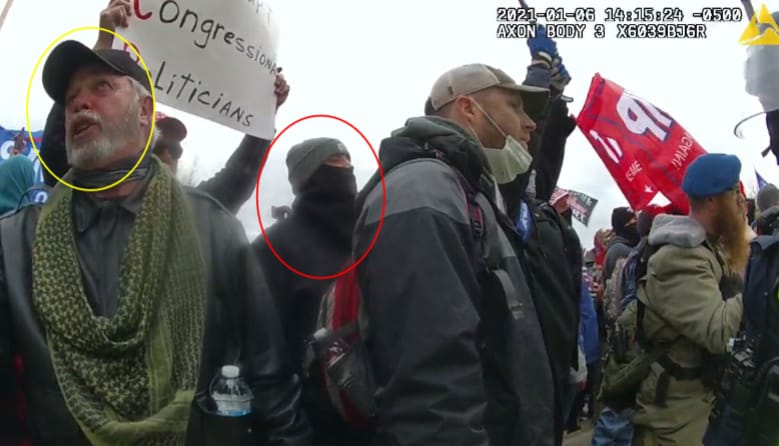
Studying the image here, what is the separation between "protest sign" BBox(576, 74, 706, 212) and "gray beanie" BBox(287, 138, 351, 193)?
2596 mm

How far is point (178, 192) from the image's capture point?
5.91 ft

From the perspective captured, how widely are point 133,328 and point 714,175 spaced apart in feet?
9.30

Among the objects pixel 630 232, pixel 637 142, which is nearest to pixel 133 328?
pixel 637 142

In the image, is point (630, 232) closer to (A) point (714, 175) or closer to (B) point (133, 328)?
(A) point (714, 175)

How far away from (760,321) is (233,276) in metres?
1.89

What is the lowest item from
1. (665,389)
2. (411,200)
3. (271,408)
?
(665,389)

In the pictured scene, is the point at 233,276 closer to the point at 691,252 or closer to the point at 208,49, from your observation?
the point at 208,49

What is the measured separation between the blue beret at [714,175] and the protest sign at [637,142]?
41.0 inches

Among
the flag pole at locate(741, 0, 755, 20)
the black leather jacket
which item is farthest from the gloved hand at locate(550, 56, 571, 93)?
the black leather jacket

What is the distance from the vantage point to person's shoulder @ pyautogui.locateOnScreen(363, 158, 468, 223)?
5.40 feet

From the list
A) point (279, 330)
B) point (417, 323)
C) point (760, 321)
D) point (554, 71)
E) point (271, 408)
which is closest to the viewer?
point (417, 323)

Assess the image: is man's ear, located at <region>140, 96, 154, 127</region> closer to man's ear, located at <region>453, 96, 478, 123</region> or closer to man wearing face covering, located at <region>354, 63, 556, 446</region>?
man wearing face covering, located at <region>354, 63, 556, 446</region>

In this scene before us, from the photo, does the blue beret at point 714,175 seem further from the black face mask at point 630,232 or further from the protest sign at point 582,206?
the protest sign at point 582,206

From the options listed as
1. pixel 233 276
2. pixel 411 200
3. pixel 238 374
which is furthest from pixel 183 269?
pixel 411 200
